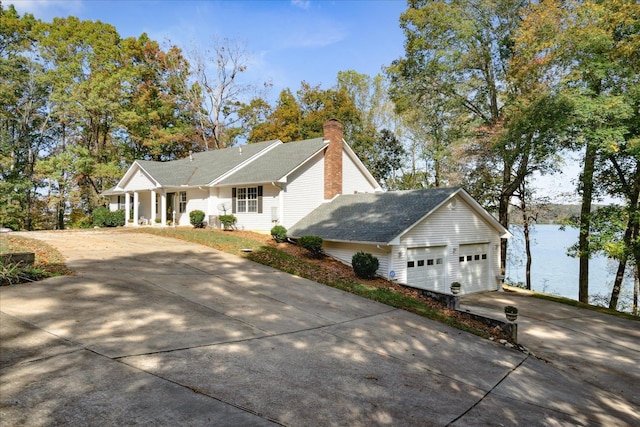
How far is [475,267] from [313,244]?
8.83 m

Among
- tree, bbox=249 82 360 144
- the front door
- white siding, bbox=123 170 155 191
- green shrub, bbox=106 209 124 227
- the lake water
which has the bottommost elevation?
the lake water

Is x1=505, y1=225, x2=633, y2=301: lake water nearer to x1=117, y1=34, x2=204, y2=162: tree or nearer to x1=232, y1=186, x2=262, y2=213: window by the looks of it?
x1=232, y1=186, x2=262, y2=213: window

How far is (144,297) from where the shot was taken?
8.93 m

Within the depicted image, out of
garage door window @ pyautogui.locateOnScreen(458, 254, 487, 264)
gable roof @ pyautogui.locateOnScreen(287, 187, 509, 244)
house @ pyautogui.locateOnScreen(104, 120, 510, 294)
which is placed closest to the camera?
gable roof @ pyautogui.locateOnScreen(287, 187, 509, 244)

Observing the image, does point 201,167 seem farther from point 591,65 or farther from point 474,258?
point 591,65

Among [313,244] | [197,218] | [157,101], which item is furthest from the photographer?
[157,101]

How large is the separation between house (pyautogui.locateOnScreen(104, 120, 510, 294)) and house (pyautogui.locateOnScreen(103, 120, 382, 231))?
0.06 m

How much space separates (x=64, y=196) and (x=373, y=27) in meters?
28.2

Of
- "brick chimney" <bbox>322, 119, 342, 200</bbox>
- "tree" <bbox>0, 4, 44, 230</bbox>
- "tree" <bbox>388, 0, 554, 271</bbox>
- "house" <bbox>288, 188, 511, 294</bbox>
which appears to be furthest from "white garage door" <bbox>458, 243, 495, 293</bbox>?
"tree" <bbox>0, 4, 44, 230</bbox>

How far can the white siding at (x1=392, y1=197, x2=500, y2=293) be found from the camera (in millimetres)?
16406

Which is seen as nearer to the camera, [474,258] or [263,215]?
[474,258]

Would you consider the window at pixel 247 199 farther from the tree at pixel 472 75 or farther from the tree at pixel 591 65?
the tree at pixel 591 65

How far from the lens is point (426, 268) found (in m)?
17.5

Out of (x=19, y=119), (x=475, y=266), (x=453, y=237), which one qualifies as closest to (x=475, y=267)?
(x=475, y=266)
